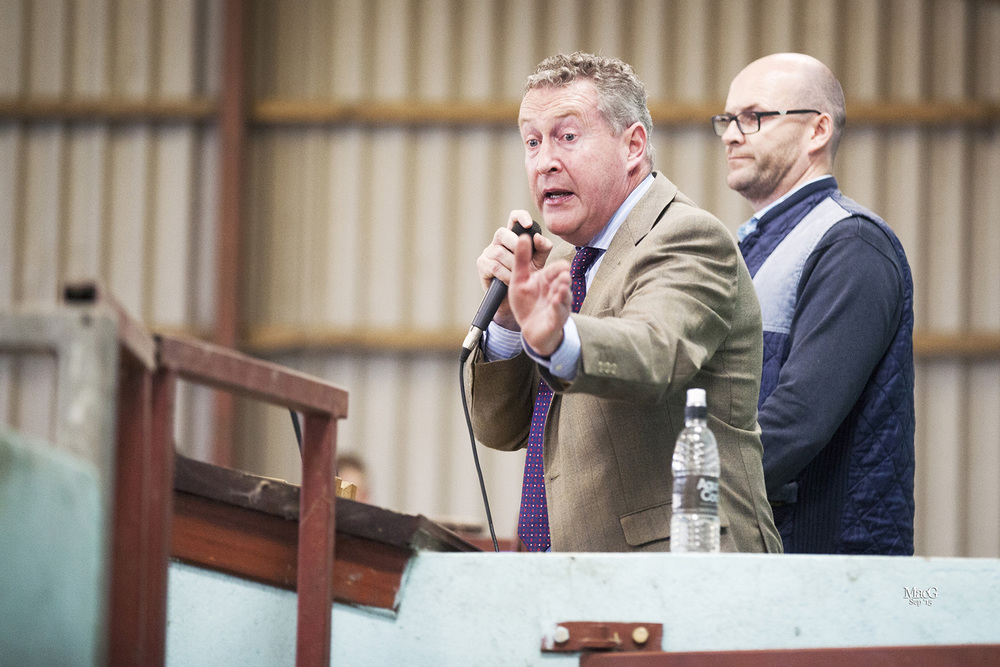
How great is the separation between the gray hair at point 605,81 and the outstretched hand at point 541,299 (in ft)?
1.89

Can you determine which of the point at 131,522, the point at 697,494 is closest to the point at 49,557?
the point at 131,522

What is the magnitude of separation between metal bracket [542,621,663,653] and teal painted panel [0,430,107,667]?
0.62 m

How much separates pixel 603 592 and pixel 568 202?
0.72m

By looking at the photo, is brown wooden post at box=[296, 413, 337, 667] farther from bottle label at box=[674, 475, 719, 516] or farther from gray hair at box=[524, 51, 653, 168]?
gray hair at box=[524, 51, 653, 168]

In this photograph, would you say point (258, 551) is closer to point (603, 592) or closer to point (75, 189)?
point (603, 592)

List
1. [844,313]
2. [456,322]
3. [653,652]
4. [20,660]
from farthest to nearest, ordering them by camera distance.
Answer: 1. [456,322]
2. [844,313]
3. [653,652]
4. [20,660]

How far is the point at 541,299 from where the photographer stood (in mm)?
1382

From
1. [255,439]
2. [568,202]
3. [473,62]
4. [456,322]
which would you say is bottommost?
[255,439]

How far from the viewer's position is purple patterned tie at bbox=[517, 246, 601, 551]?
1820 millimetres

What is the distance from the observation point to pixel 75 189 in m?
6.00

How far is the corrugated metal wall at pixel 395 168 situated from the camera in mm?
5793

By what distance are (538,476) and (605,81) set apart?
65cm

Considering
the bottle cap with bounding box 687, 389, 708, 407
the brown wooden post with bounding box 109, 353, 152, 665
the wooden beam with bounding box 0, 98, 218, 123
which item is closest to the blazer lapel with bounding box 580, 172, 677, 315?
the bottle cap with bounding box 687, 389, 708, 407

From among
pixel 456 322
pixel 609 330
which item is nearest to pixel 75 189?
pixel 456 322
